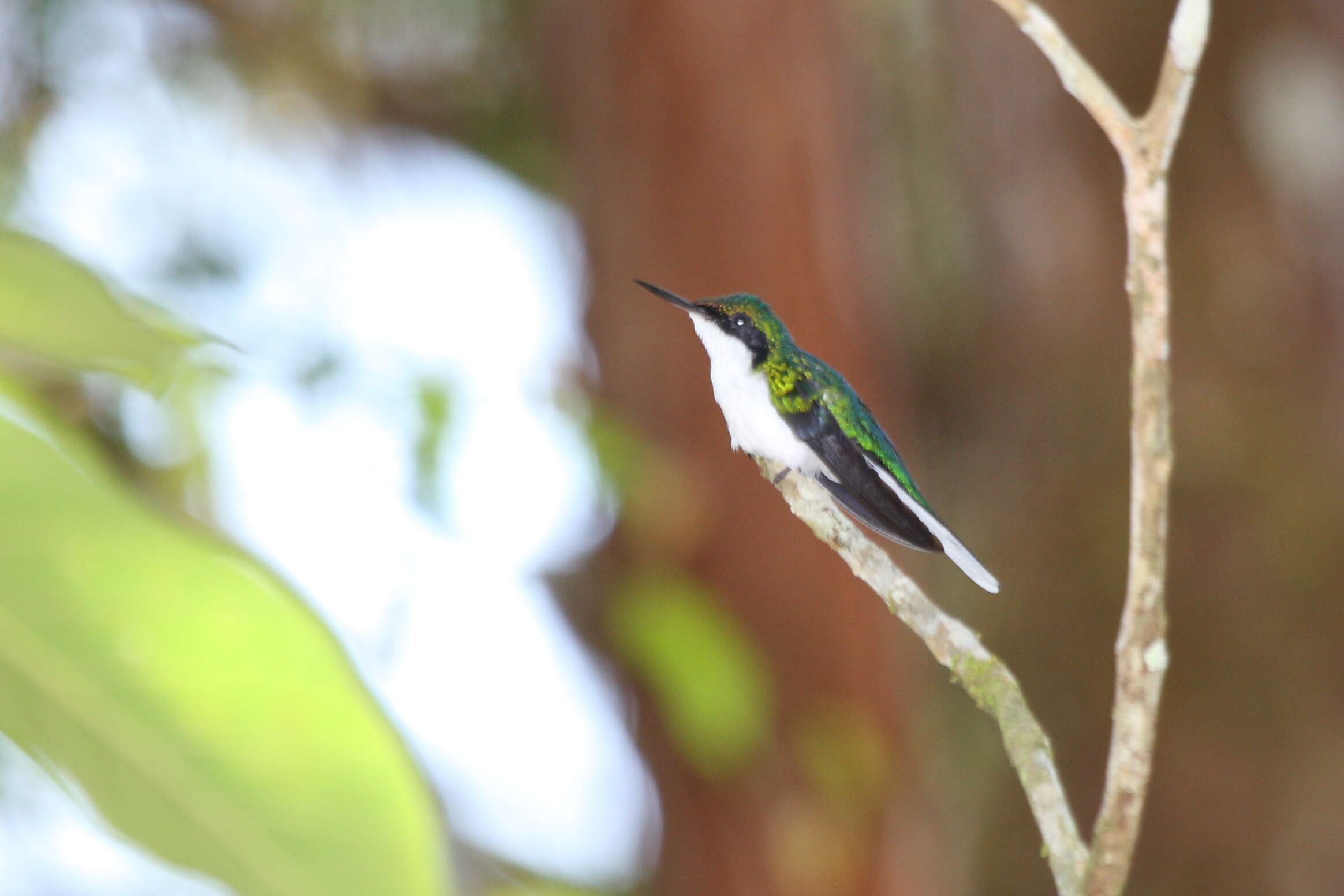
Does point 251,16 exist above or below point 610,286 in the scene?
above

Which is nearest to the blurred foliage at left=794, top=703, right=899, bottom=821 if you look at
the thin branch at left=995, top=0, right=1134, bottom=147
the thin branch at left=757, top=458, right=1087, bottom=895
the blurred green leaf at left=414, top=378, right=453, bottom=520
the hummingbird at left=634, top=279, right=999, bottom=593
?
the blurred green leaf at left=414, top=378, right=453, bottom=520

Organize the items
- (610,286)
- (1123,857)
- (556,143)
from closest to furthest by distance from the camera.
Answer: (1123,857)
(610,286)
(556,143)

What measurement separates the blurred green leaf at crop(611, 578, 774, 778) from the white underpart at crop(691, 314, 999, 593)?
2.16 feet

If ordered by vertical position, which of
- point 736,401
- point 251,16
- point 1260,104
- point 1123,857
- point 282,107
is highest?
point 251,16

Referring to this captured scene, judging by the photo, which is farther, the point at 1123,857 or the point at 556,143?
the point at 556,143

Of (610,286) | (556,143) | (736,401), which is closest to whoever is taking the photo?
(736,401)

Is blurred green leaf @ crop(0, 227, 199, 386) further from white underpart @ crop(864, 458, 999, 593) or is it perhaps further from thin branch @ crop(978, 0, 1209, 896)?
white underpart @ crop(864, 458, 999, 593)

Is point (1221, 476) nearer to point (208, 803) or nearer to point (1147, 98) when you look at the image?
point (1147, 98)

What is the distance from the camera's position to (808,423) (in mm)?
1091

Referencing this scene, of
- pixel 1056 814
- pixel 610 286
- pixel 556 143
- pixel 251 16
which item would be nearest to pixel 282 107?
pixel 251 16

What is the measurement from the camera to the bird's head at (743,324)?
1.29m

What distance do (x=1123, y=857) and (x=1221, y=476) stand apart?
2401mm

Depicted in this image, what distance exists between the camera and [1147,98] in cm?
283

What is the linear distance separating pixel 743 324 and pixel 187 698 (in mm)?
1064
